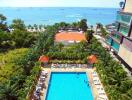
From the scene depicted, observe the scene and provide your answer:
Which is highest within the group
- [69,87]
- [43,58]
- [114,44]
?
[114,44]

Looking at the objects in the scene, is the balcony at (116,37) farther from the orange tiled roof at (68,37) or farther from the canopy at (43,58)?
the canopy at (43,58)

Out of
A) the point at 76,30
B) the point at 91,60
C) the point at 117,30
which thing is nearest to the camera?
the point at 91,60

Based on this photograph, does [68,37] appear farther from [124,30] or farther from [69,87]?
[69,87]

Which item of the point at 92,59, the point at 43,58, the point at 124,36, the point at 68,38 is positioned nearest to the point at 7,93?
the point at 43,58

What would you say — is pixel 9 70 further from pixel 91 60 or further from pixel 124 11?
pixel 124 11

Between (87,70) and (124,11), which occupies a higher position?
(124,11)

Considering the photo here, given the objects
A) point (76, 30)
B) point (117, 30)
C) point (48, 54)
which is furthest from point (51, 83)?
point (76, 30)

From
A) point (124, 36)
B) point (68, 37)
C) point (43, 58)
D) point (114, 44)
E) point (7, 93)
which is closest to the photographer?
point (7, 93)

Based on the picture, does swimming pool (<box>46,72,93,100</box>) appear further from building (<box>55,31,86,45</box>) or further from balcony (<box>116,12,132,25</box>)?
building (<box>55,31,86,45</box>)
